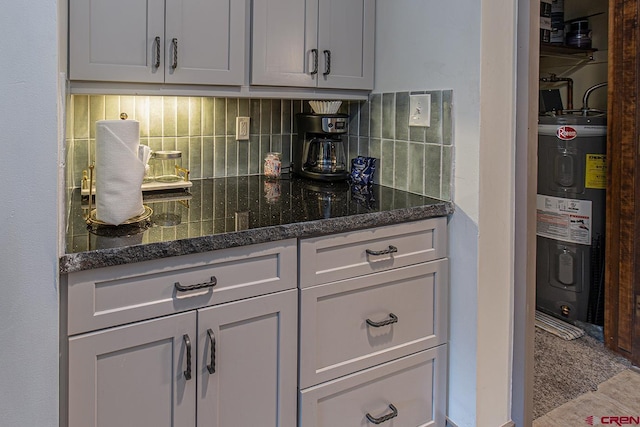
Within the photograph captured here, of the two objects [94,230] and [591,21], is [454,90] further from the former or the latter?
[591,21]

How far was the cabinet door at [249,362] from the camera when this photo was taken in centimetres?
127

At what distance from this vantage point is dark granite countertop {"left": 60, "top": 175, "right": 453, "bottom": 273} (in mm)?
1150

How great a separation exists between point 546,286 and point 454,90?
178 centimetres

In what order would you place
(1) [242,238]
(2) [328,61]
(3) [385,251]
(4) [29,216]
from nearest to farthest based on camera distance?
(4) [29,216], (1) [242,238], (3) [385,251], (2) [328,61]

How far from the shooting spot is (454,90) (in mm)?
1663

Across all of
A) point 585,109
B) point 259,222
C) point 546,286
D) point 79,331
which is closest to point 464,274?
point 259,222

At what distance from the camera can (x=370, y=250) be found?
1531 mm

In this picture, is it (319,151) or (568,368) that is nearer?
(319,151)

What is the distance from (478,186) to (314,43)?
820 millimetres

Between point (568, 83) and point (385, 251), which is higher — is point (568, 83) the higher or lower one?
the higher one

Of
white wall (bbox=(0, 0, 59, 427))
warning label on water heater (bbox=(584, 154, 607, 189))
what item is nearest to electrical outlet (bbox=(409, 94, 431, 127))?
white wall (bbox=(0, 0, 59, 427))

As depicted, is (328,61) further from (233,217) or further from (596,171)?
(596,171)

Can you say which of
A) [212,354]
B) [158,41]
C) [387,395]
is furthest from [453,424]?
[158,41]

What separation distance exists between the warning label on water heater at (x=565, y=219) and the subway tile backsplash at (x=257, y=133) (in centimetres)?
138
